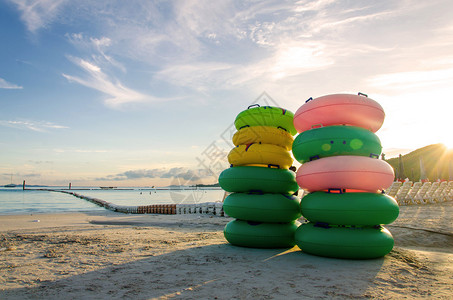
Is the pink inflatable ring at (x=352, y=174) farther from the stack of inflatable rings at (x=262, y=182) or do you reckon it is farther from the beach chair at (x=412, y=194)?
the beach chair at (x=412, y=194)

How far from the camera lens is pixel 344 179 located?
15.1 ft

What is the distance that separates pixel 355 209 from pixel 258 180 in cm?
180

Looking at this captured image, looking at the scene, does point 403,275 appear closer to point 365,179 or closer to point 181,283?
point 365,179

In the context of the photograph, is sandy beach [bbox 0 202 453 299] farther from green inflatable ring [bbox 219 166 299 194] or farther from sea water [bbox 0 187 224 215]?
sea water [bbox 0 187 224 215]

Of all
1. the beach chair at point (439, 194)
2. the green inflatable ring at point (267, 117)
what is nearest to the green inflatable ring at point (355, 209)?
the green inflatable ring at point (267, 117)

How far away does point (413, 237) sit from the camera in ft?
22.8

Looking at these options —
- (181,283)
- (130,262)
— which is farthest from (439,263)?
(130,262)

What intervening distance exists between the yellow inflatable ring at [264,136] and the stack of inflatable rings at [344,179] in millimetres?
654

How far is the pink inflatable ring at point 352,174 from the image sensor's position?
457 centimetres

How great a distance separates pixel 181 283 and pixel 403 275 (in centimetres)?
286

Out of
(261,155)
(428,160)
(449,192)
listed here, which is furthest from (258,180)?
(428,160)

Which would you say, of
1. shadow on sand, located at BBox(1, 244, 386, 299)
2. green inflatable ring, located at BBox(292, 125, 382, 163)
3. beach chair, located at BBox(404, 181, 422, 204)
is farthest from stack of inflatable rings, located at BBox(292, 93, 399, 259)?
beach chair, located at BBox(404, 181, 422, 204)

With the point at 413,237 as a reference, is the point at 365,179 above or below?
above

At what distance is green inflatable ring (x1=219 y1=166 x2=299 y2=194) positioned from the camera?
18.1 ft
